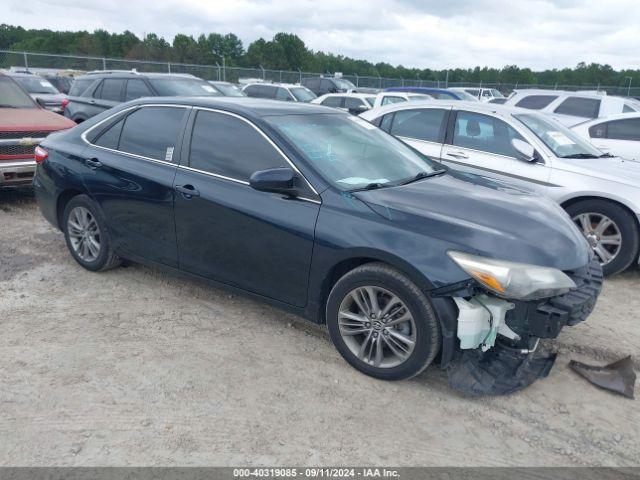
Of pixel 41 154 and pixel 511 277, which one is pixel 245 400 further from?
pixel 41 154

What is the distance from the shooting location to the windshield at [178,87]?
10.3 meters

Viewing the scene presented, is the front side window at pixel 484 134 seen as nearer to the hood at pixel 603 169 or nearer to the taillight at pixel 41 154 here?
the hood at pixel 603 169

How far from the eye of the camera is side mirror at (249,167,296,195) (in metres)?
3.46

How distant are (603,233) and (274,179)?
12.3ft

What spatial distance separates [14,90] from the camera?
845 centimetres

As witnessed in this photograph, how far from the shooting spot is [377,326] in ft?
11.0

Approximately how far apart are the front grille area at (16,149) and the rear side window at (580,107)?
33.9 feet

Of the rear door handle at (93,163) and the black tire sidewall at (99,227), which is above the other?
the rear door handle at (93,163)

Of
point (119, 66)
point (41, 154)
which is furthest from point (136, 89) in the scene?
point (119, 66)

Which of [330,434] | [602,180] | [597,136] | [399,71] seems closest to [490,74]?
[399,71]

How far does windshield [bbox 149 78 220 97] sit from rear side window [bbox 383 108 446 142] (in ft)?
16.0

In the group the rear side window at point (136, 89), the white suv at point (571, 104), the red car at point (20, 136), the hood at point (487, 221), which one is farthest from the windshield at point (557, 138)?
the rear side window at point (136, 89)

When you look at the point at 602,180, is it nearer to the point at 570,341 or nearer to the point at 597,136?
the point at 570,341

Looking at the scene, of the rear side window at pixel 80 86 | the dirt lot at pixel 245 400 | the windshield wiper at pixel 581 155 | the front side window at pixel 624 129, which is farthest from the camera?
the rear side window at pixel 80 86
